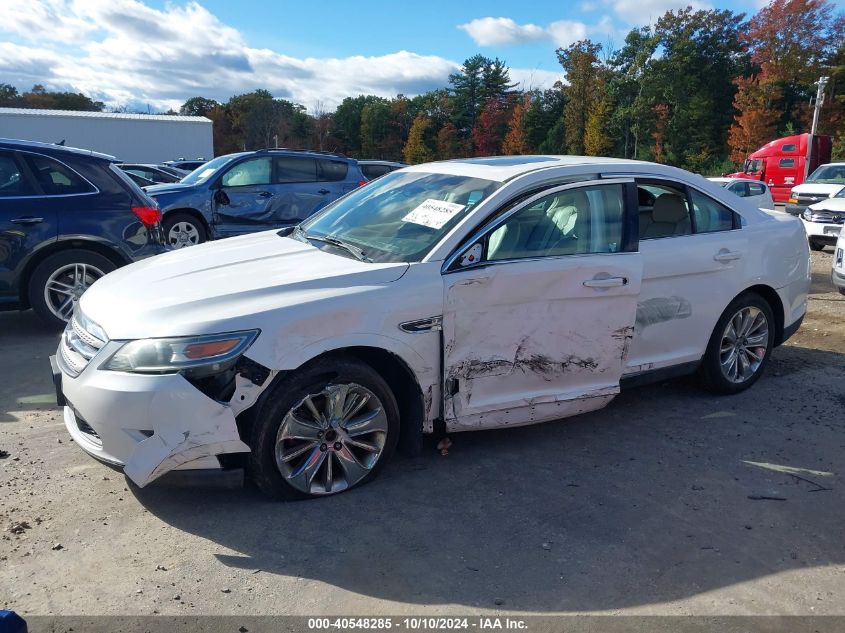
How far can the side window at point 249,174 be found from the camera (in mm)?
11422

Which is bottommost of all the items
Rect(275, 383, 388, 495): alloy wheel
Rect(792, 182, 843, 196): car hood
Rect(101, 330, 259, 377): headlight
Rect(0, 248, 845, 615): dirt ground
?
Rect(0, 248, 845, 615): dirt ground

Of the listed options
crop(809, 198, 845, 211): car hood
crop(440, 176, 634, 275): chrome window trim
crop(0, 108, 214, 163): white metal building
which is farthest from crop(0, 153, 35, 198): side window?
crop(0, 108, 214, 163): white metal building

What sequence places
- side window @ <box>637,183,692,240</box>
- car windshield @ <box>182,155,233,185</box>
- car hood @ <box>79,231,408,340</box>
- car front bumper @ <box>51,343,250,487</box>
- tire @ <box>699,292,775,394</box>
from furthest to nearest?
car windshield @ <box>182,155,233,185</box> → tire @ <box>699,292,775,394</box> → side window @ <box>637,183,692,240</box> → car hood @ <box>79,231,408,340</box> → car front bumper @ <box>51,343,250,487</box>

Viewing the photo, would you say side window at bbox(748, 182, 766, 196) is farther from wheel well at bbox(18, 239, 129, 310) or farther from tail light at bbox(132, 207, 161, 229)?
wheel well at bbox(18, 239, 129, 310)

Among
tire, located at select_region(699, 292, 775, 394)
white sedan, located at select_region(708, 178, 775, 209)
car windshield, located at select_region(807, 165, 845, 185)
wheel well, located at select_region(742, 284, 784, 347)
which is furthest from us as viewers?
car windshield, located at select_region(807, 165, 845, 185)

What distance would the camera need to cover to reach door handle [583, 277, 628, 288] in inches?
162

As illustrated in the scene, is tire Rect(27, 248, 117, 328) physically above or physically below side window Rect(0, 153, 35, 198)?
below

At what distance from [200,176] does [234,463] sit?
928cm

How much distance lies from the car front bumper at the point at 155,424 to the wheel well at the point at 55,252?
3739 millimetres

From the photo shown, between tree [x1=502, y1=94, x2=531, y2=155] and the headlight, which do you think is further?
tree [x1=502, y1=94, x2=531, y2=155]

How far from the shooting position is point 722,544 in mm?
3252

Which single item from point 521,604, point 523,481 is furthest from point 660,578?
point 523,481

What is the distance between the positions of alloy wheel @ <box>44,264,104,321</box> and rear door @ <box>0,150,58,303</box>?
291mm

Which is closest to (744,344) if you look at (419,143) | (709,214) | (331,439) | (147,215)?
(709,214)
